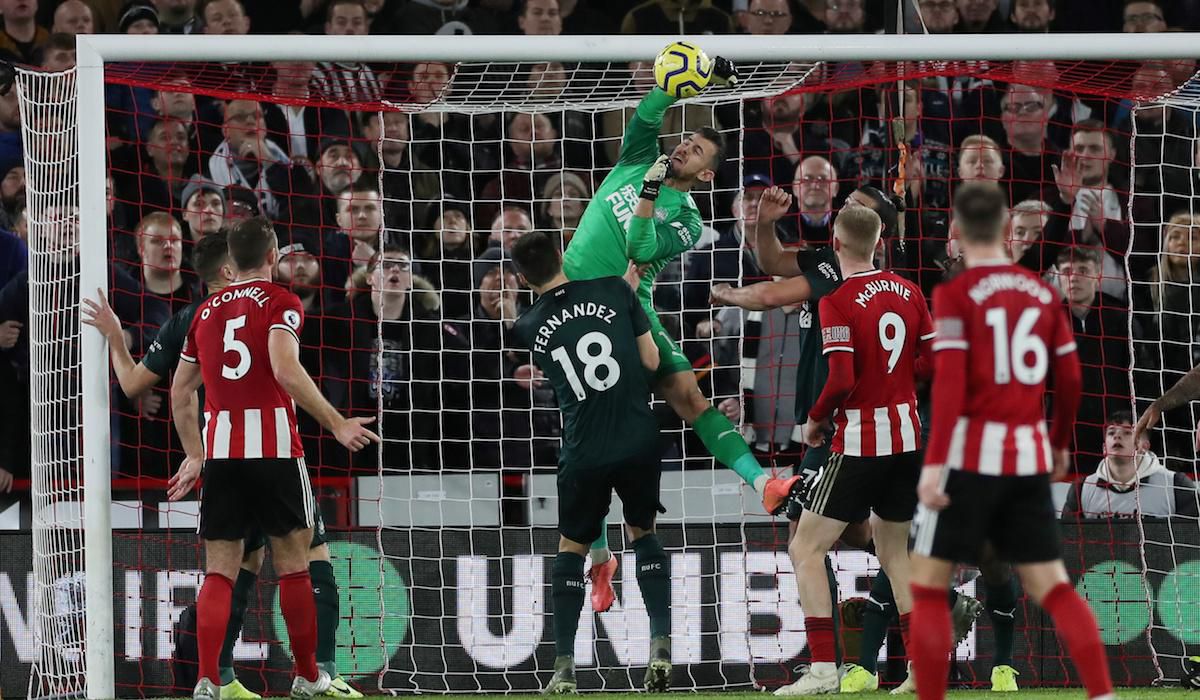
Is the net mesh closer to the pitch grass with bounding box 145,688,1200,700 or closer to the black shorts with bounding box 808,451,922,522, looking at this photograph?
the pitch grass with bounding box 145,688,1200,700

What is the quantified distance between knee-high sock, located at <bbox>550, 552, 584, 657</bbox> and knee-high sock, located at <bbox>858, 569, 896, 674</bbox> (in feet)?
4.70

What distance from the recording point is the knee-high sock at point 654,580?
7.19 metres

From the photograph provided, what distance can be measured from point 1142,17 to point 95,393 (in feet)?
24.9

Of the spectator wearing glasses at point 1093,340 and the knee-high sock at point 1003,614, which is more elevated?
the spectator wearing glasses at point 1093,340

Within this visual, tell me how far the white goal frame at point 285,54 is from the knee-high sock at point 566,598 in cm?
214

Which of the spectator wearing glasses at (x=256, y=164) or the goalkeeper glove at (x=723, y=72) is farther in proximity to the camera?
the spectator wearing glasses at (x=256, y=164)

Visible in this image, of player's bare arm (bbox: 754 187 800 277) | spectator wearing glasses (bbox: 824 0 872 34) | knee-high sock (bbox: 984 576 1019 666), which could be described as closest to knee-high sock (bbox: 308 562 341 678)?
player's bare arm (bbox: 754 187 800 277)

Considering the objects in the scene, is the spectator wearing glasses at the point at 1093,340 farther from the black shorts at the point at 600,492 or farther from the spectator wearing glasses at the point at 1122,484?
the black shorts at the point at 600,492

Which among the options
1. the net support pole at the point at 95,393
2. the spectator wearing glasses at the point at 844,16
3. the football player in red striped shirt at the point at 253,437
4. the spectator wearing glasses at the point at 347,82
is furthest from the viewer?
the spectator wearing glasses at the point at 844,16

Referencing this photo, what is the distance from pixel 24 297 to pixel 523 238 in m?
3.89

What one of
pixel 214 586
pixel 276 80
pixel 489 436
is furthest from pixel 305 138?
pixel 214 586

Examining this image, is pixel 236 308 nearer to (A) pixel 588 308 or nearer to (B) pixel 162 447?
(A) pixel 588 308

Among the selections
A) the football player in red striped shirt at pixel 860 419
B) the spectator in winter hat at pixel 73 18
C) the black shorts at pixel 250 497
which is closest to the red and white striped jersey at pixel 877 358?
the football player in red striped shirt at pixel 860 419

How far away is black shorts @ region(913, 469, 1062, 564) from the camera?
5078 mm
